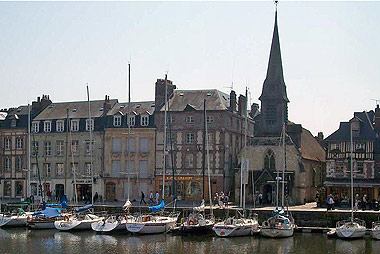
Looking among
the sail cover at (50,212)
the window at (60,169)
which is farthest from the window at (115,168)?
the sail cover at (50,212)

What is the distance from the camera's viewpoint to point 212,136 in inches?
2103

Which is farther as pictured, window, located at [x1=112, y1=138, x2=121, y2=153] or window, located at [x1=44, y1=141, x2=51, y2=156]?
window, located at [x1=44, y1=141, x2=51, y2=156]

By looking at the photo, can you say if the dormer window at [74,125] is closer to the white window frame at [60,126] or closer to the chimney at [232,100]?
the white window frame at [60,126]

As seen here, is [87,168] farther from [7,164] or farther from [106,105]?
[7,164]

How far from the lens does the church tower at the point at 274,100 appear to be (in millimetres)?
52219

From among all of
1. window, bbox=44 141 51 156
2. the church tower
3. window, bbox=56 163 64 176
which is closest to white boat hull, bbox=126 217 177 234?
the church tower

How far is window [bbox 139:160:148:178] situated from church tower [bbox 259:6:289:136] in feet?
34.6

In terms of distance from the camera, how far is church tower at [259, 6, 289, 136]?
52.2m

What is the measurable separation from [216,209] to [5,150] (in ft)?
84.2

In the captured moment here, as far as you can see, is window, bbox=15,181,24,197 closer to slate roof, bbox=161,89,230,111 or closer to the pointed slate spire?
slate roof, bbox=161,89,230,111

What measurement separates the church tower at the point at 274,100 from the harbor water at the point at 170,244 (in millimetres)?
13935

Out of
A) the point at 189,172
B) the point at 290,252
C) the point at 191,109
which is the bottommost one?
the point at 290,252

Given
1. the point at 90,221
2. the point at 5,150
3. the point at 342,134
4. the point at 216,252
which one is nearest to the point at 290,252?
the point at 216,252

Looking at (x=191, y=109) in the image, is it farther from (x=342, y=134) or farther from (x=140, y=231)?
(x=140, y=231)
